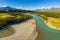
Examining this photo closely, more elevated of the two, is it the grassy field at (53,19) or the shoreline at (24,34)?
the shoreline at (24,34)

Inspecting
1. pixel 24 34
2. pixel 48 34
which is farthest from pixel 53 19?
pixel 24 34

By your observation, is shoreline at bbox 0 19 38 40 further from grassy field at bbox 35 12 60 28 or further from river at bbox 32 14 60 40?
grassy field at bbox 35 12 60 28

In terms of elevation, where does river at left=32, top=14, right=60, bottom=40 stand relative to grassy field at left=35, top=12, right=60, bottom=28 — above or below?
above

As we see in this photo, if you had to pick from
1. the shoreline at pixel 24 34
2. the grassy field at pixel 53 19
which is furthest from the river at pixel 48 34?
the grassy field at pixel 53 19

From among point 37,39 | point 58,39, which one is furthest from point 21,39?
point 58,39

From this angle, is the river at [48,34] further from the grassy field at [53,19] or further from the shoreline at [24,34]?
the grassy field at [53,19]

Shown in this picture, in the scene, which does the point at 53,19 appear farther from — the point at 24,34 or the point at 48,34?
the point at 24,34

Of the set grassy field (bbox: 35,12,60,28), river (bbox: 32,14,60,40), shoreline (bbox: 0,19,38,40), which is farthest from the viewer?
grassy field (bbox: 35,12,60,28)

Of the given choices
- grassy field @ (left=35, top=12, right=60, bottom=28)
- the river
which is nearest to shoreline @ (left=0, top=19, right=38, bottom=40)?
the river

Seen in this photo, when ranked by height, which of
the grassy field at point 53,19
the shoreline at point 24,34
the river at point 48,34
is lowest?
the grassy field at point 53,19

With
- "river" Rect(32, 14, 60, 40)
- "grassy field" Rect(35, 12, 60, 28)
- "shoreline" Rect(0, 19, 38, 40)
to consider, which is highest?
"shoreline" Rect(0, 19, 38, 40)

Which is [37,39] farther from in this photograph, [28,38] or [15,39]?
[15,39]
